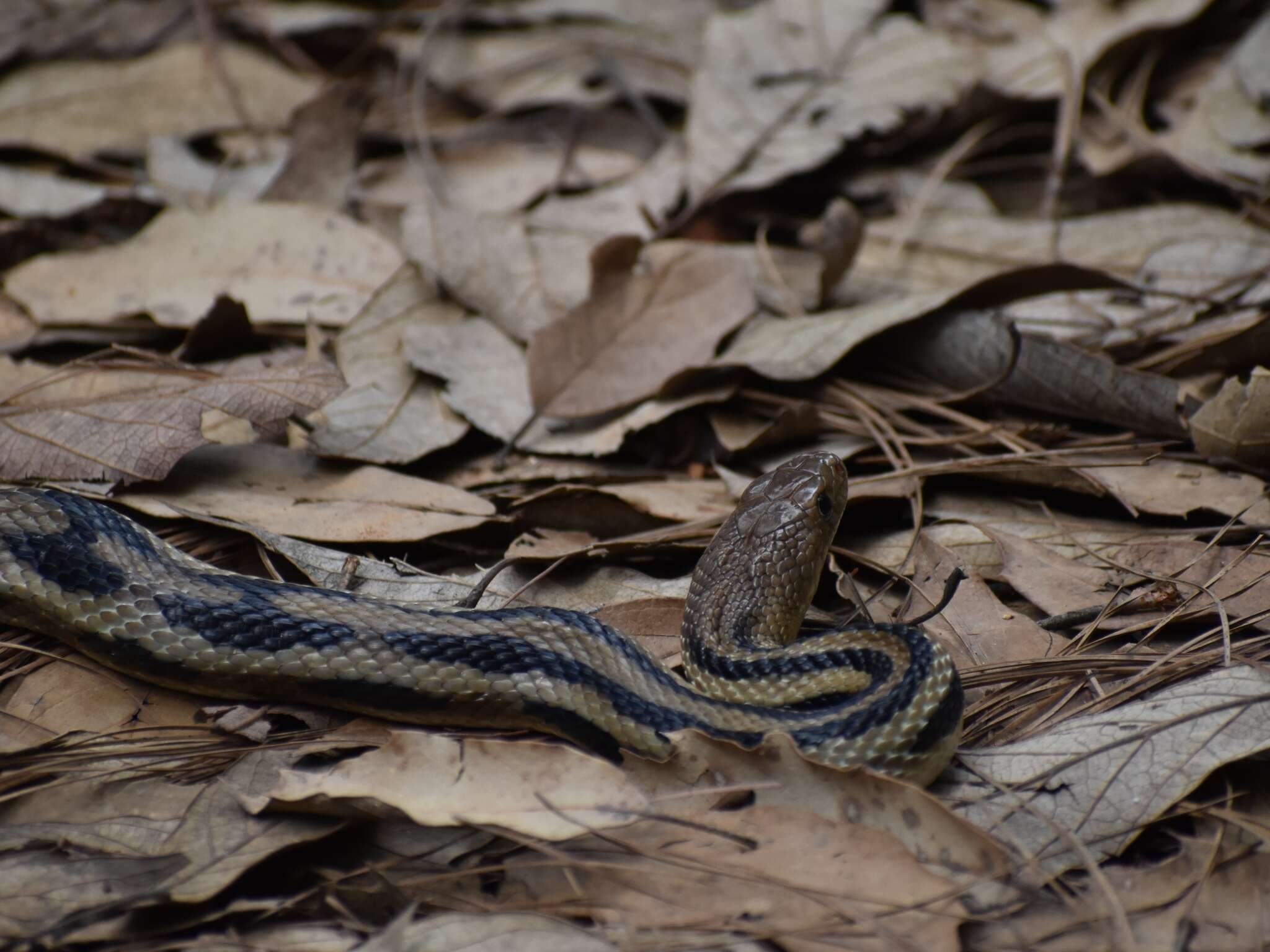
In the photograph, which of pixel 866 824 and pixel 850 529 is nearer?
pixel 866 824

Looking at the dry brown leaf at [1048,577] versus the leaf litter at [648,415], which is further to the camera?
the dry brown leaf at [1048,577]

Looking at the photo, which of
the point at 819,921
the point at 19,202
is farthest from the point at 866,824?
the point at 19,202

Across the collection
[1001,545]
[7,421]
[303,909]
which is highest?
[7,421]

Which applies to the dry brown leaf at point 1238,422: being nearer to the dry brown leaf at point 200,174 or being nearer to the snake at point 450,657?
the snake at point 450,657

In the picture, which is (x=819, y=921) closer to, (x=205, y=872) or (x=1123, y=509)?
(x=205, y=872)

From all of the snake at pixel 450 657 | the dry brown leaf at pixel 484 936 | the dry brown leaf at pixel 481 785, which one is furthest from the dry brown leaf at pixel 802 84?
the dry brown leaf at pixel 484 936

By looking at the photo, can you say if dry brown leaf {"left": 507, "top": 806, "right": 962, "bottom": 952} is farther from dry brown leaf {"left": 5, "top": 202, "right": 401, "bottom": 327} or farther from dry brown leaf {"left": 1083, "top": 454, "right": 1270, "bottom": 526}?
dry brown leaf {"left": 5, "top": 202, "right": 401, "bottom": 327}

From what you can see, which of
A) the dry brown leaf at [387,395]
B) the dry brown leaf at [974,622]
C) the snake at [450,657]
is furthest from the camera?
the dry brown leaf at [387,395]
